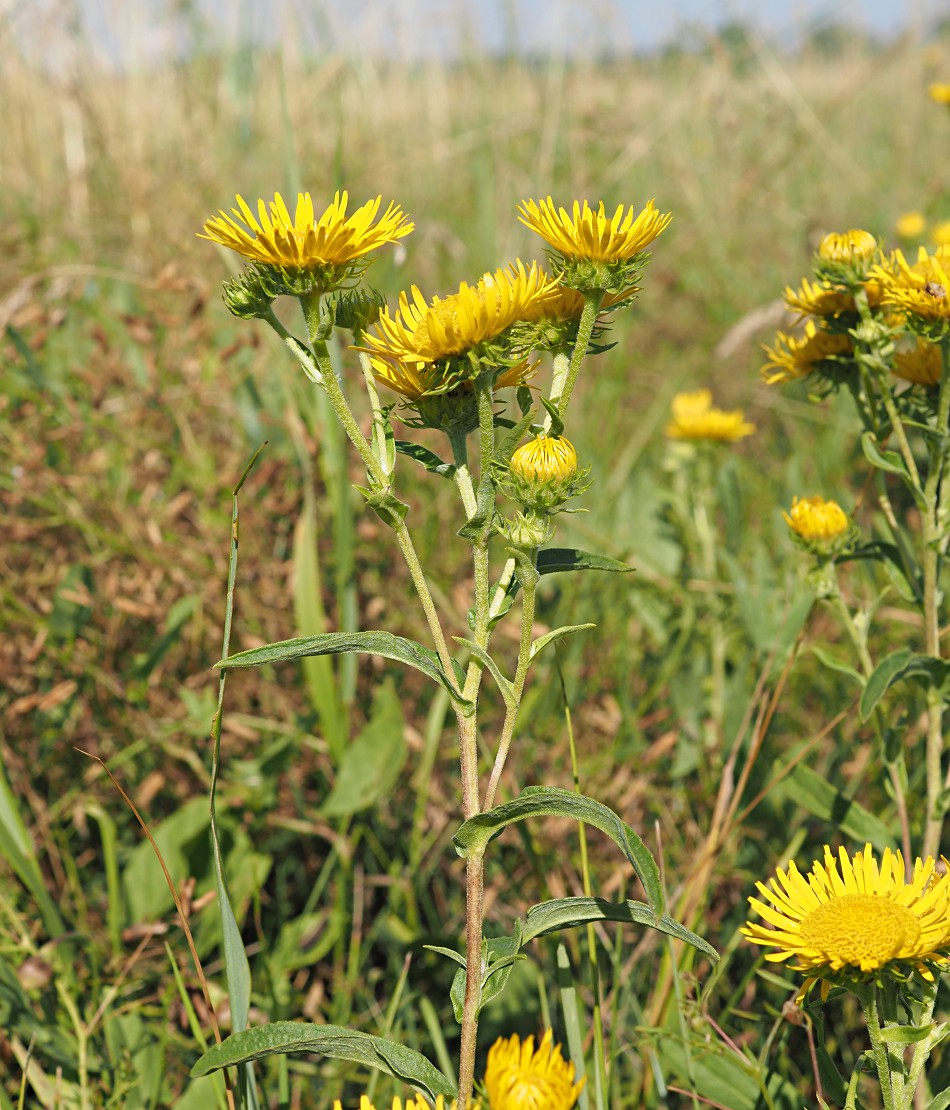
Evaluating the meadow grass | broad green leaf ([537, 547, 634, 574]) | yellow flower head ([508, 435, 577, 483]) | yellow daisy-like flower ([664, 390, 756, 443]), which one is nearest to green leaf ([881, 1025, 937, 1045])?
the meadow grass

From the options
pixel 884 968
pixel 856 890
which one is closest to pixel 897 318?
pixel 856 890

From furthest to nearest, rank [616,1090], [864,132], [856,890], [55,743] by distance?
[864,132] < [55,743] < [616,1090] < [856,890]

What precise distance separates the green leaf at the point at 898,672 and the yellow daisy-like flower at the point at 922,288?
0.45 metres

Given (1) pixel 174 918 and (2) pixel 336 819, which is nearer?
(1) pixel 174 918

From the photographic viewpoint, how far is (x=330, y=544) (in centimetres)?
258

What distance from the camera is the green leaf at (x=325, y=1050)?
3.35 ft

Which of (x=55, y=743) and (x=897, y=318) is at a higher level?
(x=897, y=318)

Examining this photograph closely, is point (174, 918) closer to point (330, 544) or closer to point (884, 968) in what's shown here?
point (330, 544)

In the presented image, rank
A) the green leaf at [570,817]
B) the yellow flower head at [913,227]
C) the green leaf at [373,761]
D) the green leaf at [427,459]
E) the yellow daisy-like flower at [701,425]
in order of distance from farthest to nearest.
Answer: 1. the yellow flower head at [913,227]
2. the yellow daisy-like flower at [701,425]
3. the green leaf at [373,761]
4. the green leaf at [427,459]
5. the green leaf at [570,817]

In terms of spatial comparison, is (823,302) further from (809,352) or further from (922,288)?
(922,288)

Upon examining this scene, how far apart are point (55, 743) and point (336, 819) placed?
63cm

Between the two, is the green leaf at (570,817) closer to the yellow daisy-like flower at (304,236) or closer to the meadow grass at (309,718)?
the meadow grass at (309,718)

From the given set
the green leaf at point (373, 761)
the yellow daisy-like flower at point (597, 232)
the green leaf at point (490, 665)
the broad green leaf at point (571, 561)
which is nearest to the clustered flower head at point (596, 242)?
the yellow daisy-like flower at point (597, 232)

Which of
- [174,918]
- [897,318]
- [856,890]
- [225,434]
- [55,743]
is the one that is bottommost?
[174,918]
